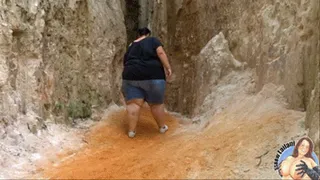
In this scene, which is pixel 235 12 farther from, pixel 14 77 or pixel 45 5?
pixel 14 77

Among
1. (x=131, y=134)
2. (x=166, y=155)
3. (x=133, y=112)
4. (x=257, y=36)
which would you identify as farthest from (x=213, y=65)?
(x=166, y=155)

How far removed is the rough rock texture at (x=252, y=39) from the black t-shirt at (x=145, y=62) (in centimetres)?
139

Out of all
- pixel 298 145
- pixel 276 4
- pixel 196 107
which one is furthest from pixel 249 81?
pixel 298 145

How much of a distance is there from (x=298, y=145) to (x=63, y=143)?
316 centimetres

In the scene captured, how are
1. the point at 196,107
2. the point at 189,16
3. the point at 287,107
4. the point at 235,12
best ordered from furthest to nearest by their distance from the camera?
the point at 189,16
the point at 196,107
the point at 235,12
the point at 287,107

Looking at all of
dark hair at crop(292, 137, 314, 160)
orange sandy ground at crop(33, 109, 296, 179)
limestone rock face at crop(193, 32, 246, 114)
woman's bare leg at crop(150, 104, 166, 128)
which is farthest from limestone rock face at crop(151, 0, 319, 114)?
woman's bare leg at crop(150, 104, 166, 128)

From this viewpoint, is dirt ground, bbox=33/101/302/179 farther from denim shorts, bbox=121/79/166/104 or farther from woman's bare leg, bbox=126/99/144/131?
denim shorts, bbox=121/79/166/104

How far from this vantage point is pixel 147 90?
6352 mm

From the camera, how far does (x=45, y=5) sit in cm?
638

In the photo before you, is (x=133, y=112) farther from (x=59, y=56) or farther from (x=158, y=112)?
(x=59, y=56)

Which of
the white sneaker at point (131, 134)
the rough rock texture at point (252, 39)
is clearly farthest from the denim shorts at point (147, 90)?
the rough rock texture at point (252, 39)

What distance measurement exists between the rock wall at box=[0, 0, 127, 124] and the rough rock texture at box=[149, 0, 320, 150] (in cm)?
163

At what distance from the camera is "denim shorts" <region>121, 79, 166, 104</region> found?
6316mm

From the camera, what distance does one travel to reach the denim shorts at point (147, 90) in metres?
6.32
